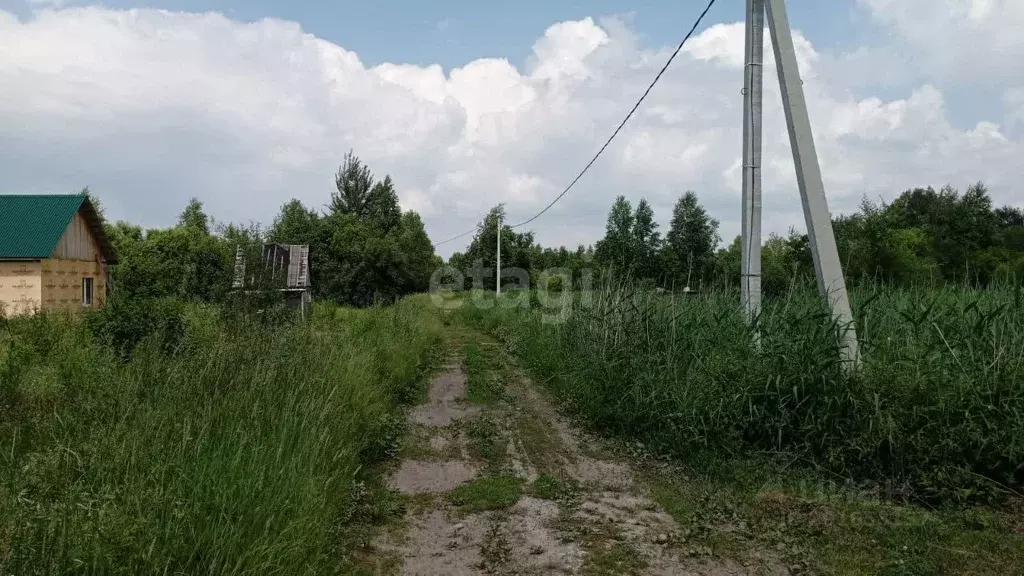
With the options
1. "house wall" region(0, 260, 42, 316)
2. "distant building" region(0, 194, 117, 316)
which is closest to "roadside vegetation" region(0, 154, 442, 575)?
"house wall" region(0, 260, 42, 316)

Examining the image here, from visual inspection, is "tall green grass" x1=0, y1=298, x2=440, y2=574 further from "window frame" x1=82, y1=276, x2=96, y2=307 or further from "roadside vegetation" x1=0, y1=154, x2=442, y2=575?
"window frame" x1=82, y1=276, x2=96, y2=307

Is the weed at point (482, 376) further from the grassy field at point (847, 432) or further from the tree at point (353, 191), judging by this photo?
the tree at point (353, 191)

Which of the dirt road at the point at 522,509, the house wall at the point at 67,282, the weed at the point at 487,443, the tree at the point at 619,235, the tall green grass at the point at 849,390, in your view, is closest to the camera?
the dirt road at the point at 522,509

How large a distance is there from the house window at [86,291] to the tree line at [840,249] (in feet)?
63.6

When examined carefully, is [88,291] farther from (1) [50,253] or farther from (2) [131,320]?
(2) [131,320]

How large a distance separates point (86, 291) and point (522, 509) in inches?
1097

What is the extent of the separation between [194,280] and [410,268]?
17.0 metres

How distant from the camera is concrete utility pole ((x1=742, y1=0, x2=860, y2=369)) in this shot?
231 inches

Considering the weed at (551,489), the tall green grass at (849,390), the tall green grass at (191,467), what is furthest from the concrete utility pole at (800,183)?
the tall green grass at (191,467)

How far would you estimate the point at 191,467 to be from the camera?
132 inches

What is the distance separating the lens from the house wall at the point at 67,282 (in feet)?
72.2

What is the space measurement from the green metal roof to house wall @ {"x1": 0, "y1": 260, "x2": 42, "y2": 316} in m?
0.33

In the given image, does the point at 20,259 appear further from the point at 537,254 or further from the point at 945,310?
the point at 537,254

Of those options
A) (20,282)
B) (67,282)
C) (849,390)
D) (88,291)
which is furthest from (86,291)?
(849,390)
